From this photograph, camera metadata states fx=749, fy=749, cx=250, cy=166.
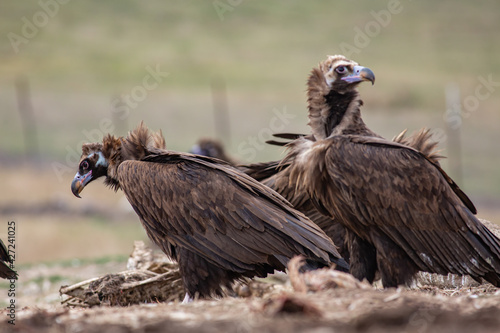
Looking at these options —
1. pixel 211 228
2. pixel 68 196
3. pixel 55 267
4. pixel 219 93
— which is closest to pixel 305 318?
pixel 211 228

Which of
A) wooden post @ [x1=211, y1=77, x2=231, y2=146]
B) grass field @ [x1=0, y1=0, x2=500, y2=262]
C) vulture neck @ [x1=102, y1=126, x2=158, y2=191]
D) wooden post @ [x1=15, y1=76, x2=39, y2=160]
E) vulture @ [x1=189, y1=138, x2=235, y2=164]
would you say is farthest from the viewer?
wooden post @ [x1=211, y1=77, x2=231, y2=146]

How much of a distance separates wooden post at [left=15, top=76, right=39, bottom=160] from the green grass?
1.04 ft

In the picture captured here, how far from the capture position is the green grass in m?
30.0

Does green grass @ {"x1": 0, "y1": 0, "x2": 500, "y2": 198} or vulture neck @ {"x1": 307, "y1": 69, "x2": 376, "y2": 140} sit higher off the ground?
green grass @ {"x1": 0, "y1": 0, "x2": 500, "y2": 198}

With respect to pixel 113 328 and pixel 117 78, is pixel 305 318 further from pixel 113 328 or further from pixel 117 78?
A: pixel 117 78

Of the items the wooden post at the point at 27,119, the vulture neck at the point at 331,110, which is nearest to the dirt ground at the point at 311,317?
the vulture neck at the point at 331,110

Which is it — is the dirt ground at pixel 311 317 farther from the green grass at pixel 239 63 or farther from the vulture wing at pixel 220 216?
the green grass at pixel 239 63

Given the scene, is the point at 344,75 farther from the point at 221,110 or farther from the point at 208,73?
the point at 208,73

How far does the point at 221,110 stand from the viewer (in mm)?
32312

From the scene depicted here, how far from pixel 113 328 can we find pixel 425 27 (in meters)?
51.6

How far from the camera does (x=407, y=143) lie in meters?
7.68

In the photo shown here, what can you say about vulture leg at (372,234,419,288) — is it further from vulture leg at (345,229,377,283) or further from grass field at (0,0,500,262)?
grass field at (0,0,500,262)

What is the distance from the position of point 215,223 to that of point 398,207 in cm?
172

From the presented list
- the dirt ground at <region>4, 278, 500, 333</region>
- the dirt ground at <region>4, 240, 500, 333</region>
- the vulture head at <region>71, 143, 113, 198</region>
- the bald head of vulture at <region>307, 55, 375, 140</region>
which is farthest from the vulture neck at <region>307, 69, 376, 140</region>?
the dirt ground at <region>4, 278, 500, 333</region>
